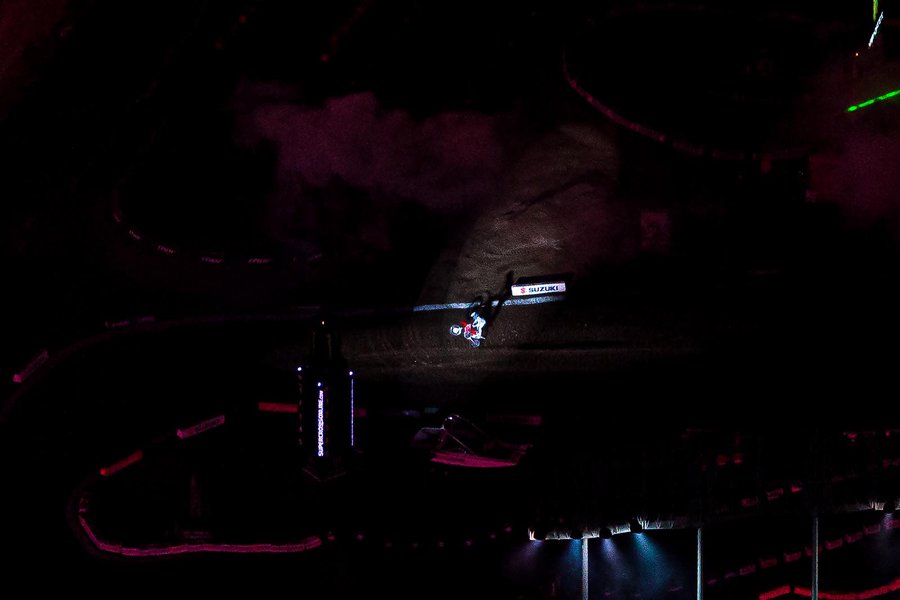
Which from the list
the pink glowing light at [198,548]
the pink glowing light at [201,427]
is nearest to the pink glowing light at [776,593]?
the pink glowing light at [198,548]

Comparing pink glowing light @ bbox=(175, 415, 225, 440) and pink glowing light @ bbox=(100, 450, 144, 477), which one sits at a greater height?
pink glowing light @ bbox=(175, 415, 225, 440)

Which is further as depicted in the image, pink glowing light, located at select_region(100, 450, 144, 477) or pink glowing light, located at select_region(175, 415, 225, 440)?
pink glowing light, located at select_region(175, 415, 225, 440)

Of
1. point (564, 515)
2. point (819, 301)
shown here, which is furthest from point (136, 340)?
point (819, 301)

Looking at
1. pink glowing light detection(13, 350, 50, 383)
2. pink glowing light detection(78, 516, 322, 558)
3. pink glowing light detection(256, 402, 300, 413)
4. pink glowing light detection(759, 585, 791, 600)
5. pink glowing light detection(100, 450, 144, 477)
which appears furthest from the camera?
pink glowing light detection(256, 402, 300, 413)

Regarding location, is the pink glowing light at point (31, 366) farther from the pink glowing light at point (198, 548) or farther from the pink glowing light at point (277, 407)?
the pink glowing light at point (277, 407)

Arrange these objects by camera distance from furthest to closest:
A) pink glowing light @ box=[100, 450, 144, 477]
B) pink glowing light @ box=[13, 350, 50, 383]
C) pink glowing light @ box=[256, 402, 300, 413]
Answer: pink glowing light @ box=[256, 402, 300, 413] → pink glowing light @ box=[13, 350, 50, 383] → pink glowing light @ box=[100, 450, 144, 477]

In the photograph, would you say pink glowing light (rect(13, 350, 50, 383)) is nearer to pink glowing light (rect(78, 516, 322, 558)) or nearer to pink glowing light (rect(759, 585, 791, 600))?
pink glowing light (rect(78, 516, 322, 558))

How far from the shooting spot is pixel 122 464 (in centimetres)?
509

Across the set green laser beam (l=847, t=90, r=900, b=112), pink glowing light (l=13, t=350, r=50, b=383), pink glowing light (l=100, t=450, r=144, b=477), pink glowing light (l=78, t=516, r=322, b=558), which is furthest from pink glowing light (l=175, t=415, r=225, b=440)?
green laser beam (l=847, t=90, r=900, b=112)

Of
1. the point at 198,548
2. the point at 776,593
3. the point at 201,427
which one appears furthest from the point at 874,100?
the point at 198,548

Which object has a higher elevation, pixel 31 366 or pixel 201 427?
pixel 31 366

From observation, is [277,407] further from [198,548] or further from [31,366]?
[31,366]

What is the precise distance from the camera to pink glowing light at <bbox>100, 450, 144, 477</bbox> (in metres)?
5.04

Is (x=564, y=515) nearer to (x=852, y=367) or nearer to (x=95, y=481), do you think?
(x=852, y=367)
